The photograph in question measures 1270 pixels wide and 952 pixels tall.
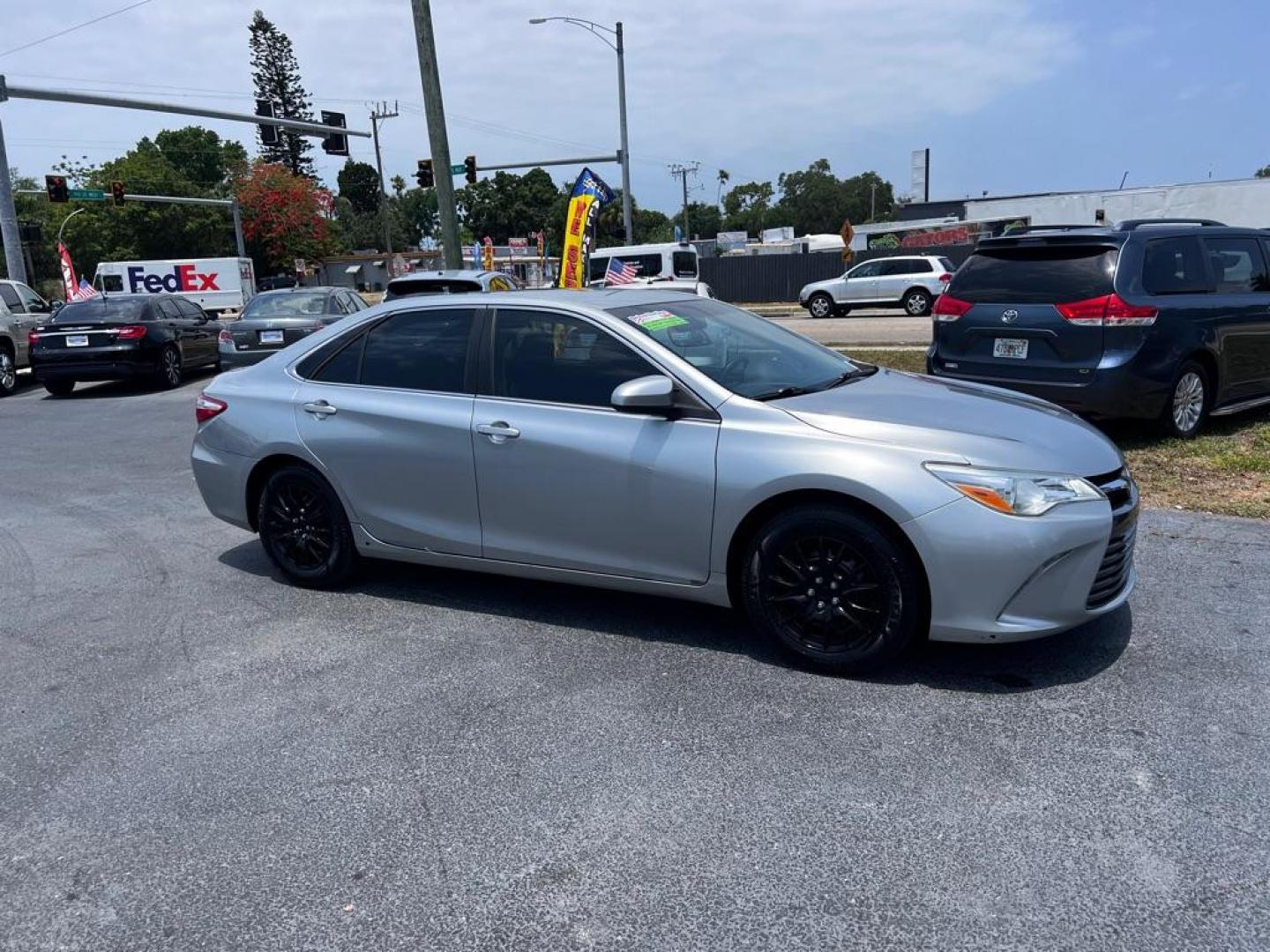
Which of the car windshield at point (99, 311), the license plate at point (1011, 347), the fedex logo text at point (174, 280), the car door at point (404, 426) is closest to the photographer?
the car door at point (404, 426)

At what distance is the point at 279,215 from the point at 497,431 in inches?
2834

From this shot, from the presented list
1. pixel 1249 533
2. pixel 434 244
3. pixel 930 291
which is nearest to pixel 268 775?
pixel 1249 533

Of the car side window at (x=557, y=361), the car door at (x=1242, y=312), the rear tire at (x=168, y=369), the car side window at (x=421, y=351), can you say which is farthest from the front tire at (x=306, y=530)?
the rear tire at (x=168, y=369)

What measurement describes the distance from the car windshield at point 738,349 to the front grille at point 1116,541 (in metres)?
1.31

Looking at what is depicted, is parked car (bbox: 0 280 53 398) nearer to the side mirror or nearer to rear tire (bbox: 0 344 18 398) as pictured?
rear tire (bbox: 0 344 18 398)

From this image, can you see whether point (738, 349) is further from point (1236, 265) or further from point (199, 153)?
point (199, 153)

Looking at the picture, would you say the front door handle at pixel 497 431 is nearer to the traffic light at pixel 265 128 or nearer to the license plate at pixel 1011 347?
the license plate at pixel 1011 347

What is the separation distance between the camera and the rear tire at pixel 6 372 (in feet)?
50.8

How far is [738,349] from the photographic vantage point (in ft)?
15.8

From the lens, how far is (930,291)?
26.9 m

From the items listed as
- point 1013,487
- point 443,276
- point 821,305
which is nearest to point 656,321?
point 1013,487

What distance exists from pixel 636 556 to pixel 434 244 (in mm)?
121743

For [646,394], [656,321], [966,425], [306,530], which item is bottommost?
→ [306,530]

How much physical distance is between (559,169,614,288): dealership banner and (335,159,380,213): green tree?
96752 millimetres
